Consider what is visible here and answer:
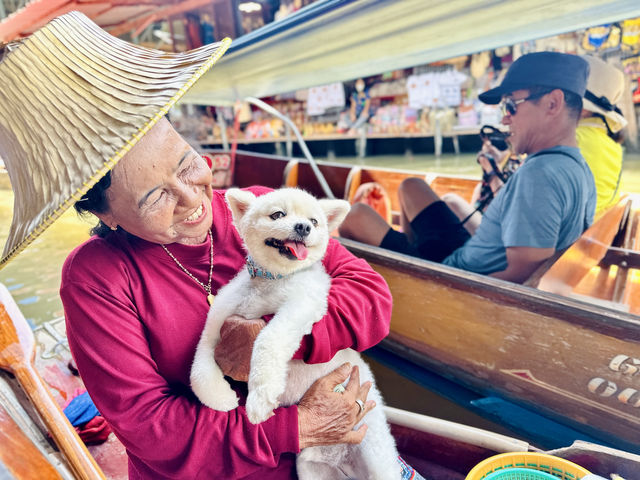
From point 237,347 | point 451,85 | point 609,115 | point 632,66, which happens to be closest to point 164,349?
point 237,347

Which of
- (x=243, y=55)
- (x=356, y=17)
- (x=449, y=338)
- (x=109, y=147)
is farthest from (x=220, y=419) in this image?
(x=243, y=55)

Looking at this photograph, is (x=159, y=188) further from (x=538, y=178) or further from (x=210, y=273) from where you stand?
(x=538, y=178)

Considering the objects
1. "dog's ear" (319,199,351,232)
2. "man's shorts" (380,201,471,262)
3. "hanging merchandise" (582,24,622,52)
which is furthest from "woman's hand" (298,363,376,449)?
"hanging merchandise" (582,24,622,52)

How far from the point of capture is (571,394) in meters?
1.62

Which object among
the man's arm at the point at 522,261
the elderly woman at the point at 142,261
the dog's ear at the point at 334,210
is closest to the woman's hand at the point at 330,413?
the elderly woman at the point at 142,261

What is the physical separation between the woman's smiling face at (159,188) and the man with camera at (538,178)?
1.37 m

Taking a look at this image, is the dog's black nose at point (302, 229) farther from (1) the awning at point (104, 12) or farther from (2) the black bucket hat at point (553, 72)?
(1) the awning at point (104, 12)

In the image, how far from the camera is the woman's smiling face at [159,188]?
2.65 ft

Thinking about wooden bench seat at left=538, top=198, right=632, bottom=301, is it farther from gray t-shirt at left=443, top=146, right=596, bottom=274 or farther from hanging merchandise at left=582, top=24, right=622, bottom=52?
hanging merchandise at left=582, top=24, right=622, bottom=52

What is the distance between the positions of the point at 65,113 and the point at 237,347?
0.59 metres

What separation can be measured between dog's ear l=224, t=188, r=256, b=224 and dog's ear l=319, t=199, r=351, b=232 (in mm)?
192

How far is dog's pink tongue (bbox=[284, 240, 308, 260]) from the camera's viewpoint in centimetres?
91

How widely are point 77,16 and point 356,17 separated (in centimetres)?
123

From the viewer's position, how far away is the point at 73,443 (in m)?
0.86
